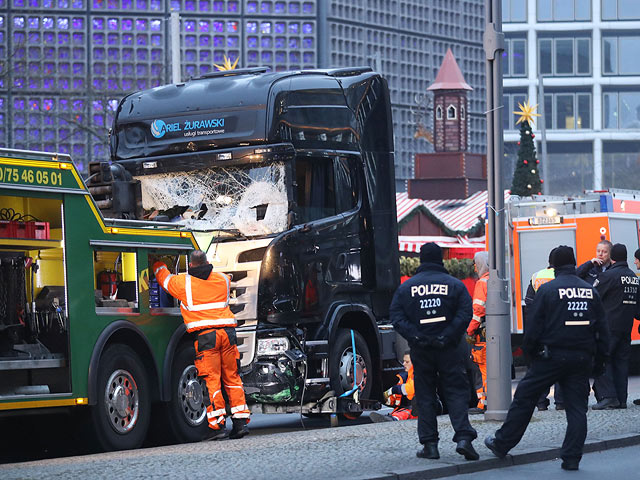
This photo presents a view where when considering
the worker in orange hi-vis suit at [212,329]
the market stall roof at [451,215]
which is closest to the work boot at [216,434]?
the worker in orange hi-vis suit at [212,329]

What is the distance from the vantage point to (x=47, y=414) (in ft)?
42.6

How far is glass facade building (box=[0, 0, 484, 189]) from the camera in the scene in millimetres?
40062

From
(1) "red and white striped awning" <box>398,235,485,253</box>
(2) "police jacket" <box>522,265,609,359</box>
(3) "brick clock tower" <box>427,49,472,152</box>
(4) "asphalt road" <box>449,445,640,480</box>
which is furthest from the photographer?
(3) "brick clock tower" <box>427,49,472,152</box>

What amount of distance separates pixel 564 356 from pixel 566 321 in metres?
0.27

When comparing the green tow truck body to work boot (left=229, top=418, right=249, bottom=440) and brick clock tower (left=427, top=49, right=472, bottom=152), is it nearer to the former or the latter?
work boot (left=229, top=418, right=249, bottom=440)

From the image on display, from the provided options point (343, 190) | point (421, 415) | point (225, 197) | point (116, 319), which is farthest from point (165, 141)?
point (421, 415)

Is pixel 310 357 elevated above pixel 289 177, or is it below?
below

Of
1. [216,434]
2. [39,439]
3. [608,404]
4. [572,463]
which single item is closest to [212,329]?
[216,434]

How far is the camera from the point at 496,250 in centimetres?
1460

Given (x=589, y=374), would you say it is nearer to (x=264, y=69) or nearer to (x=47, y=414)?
(x=47, y=414)

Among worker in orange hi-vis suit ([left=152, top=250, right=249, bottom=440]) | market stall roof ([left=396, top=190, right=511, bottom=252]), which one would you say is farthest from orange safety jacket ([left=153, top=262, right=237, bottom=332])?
market stall roof ([left=396, top=190, right=511, bottom=252])

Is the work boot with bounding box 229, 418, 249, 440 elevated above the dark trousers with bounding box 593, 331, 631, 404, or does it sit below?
below

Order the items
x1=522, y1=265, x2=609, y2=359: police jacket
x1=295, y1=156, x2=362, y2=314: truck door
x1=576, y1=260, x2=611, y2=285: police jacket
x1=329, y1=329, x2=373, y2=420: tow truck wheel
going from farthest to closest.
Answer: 1. x1=576, y1=260, x2=611, y2=285: police jacket
2. x1=329, y1=329, x2=373, y2=420: tow truck wheel
3. x1=295, y1=156, x2=362, y2=314: truck door
4. x1=522, y1=265, x2=609, y2=359: police jacket

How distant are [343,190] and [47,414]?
4.56 m
